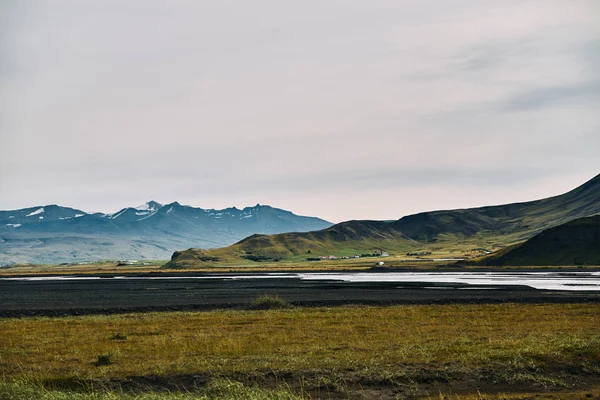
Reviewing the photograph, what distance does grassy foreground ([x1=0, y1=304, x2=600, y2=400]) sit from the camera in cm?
2352

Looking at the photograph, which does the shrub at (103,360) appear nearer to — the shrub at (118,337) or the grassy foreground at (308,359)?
the grassy foreground at (308,359)

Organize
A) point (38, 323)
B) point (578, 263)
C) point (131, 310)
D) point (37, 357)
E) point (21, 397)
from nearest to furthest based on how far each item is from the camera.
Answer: point (21, 397) < point (37, 357) < point (38, 323) < point (131, 310) < point (578, 263)

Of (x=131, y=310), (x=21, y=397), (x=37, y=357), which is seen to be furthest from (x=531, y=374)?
(x=131, y=310)

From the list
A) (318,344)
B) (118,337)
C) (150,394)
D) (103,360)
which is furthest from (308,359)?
(118,337)

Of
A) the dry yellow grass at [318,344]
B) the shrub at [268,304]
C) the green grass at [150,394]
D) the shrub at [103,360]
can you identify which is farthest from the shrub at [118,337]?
the shrub at [268,304]

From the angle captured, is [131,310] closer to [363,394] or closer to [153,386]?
[153,386]

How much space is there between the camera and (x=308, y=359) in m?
28.2

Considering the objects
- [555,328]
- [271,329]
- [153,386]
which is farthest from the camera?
[271,329]

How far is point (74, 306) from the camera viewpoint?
67875mm

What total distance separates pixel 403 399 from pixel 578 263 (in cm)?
18434

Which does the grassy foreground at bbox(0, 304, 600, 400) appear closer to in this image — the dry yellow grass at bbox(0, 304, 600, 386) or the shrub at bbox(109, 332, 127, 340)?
the dry yellow grass at bbox(0, 304, 600, 386)

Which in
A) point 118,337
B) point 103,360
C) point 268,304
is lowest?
point 268,304

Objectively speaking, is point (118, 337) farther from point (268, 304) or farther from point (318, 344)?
point (268, 304)

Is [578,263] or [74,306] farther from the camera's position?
[578,263]
